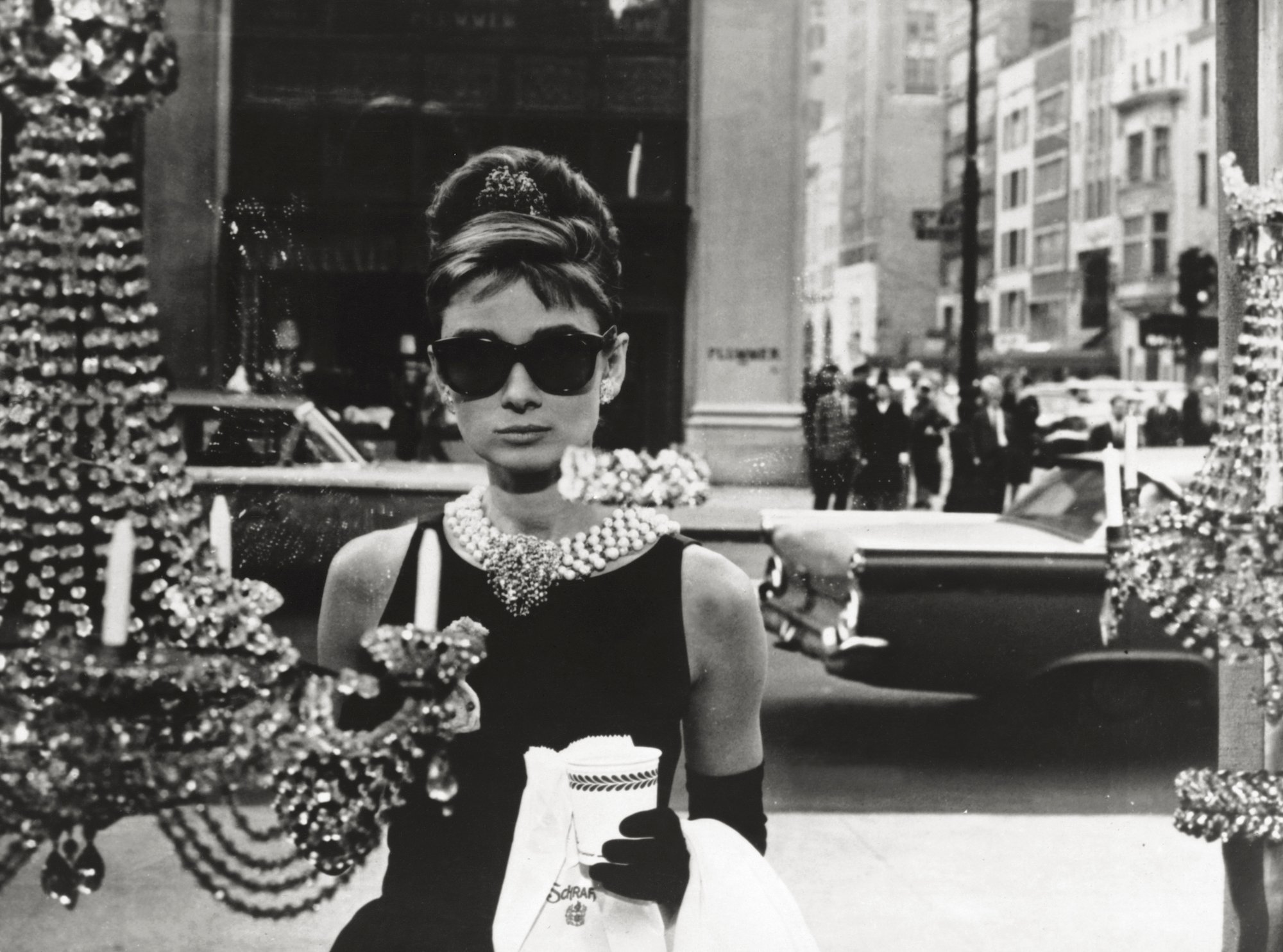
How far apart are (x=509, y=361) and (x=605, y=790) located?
0.60 meters

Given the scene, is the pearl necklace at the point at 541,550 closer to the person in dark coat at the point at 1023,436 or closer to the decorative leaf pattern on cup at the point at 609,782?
the decorative leaf pattern on cup at the point at 609,782

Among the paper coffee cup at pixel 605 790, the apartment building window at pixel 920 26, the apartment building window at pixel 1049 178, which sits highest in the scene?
the apartment building window at pixel 920 26

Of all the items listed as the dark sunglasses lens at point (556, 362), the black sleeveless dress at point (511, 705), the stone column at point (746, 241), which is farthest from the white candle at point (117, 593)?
the stone column at point (746, 241)

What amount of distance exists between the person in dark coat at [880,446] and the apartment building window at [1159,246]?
0.73 metres

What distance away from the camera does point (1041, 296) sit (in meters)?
3.48

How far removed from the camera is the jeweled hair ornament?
2.06 meters

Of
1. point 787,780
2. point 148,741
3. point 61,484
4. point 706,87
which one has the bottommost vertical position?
point 787,780

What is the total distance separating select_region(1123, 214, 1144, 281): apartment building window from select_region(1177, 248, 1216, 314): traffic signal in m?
0.13

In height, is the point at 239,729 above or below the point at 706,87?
below

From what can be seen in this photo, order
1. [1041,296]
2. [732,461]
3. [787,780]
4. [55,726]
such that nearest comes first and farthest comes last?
[55,726] < [732,461] < [1041,296] < [787,780]

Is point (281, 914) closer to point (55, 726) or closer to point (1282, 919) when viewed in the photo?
point (55, 726)

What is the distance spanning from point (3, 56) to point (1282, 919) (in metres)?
2.39

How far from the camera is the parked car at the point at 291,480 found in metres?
2.57

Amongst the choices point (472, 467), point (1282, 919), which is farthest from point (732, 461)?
point (1282, 919)
